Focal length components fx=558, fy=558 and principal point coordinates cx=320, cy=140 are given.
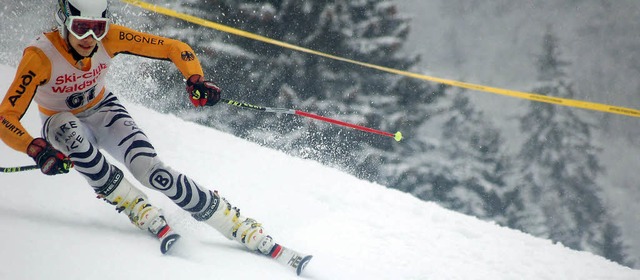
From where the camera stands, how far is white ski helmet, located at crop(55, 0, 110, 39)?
6.43 ft

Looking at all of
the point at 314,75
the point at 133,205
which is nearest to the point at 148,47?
the point at 133,205

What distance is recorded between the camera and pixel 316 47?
8695mm

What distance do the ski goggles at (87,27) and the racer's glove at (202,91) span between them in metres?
0.38

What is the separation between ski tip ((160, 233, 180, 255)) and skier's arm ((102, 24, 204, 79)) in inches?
25.4

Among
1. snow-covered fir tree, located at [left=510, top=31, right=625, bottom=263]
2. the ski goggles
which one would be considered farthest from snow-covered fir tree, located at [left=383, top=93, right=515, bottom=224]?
the ski goggles

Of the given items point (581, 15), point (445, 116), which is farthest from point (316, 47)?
point (581, 15)

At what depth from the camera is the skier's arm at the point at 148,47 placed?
7.34ft

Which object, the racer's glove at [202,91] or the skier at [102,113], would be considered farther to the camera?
the racer's glove at [202,91]

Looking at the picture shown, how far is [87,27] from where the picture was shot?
6.49 feet

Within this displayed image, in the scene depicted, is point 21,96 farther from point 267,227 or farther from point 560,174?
point 560,174

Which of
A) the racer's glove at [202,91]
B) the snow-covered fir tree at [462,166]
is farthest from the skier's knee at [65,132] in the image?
the snow-covered fir tree at [462,166]

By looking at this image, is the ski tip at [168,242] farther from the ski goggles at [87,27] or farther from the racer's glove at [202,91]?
the ski goggles at [87,27]

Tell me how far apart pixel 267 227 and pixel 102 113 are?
3.09ft

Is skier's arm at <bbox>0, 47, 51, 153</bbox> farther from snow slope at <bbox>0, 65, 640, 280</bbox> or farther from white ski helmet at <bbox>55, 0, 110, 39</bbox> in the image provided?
snow slope at <bbox>0, 65, 640, 280</bbox>
